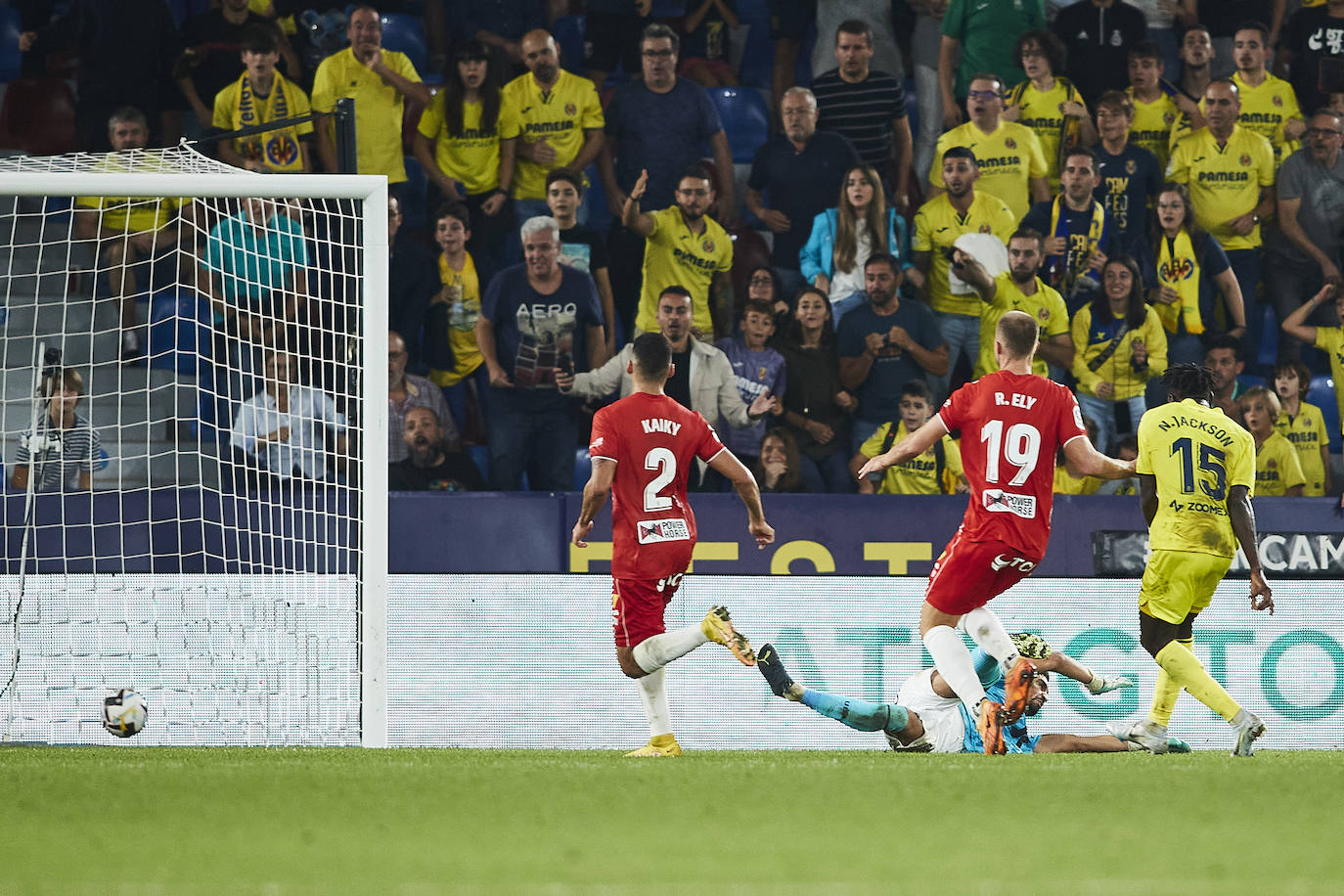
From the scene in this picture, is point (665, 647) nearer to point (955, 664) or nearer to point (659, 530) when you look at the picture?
point (659, 530)

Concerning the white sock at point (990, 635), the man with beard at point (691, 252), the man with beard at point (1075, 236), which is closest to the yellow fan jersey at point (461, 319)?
the man with beard at point (691, 252)

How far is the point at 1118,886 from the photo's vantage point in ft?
12.0

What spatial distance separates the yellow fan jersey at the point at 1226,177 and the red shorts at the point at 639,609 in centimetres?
677

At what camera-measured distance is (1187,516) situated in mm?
7387

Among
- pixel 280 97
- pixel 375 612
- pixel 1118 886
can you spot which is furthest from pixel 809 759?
pixel 280 97

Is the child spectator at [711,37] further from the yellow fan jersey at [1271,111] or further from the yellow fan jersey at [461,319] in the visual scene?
the yellow fan jersey at [1271,111]

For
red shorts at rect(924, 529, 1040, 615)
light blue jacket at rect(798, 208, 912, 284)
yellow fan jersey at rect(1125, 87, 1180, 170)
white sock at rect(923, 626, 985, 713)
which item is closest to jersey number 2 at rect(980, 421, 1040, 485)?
red shorts at rect(924, 529, 1040, 615)

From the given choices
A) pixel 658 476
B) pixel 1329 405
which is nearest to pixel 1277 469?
pixel 1329 405

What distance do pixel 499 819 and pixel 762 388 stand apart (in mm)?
6467

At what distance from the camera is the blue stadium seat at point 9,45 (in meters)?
12.8

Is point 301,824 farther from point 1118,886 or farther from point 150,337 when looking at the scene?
point 150,337

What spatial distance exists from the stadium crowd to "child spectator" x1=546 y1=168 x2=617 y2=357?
0.02 metres

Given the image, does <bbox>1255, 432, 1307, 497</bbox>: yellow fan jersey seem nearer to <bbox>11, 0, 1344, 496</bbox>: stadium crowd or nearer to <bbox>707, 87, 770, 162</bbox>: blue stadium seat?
<bbox>11, 0, 1344, 496</bbox>: stadium crowd

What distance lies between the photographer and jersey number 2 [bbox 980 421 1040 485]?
23.3 feet
